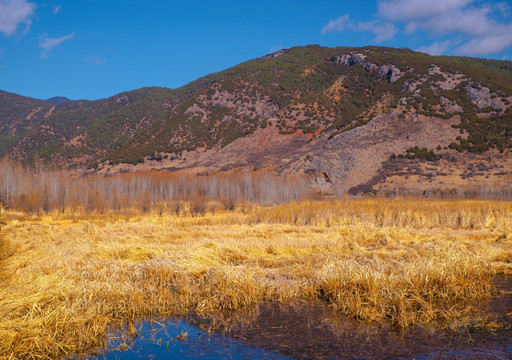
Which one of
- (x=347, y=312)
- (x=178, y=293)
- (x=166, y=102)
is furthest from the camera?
(x=166, y=102)

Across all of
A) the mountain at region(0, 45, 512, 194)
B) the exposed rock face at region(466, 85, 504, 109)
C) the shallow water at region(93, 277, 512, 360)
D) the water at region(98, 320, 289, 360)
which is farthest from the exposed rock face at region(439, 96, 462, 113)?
the water at region(98, 320, 289, 360)

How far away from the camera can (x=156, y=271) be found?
10.5 meters

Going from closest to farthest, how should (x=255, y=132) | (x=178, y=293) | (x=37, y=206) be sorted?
1. (x=178, y=293)
2. (x=37, y=206)
3. (x=255, y=132)

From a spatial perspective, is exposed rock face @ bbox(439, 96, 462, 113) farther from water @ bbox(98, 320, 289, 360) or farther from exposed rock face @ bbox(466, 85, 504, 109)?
water @ bbox(98, 320, 289, 360)

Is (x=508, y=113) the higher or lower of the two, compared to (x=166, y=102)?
lower

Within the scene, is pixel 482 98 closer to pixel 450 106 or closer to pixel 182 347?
pixel 450 106

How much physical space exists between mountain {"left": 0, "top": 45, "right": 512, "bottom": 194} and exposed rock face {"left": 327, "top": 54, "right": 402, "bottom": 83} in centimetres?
31

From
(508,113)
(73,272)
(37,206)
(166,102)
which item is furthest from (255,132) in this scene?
(73,272)

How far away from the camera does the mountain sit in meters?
57.5

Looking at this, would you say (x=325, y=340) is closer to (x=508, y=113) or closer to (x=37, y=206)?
(x=37, y=206)

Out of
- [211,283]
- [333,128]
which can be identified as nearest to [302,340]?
[211,283]

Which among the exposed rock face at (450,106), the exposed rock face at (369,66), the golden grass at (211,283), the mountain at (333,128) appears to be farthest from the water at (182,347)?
the exposed rock face at (369,66)

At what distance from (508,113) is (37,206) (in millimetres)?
66929

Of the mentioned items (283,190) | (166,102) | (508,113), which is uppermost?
(166,102)
